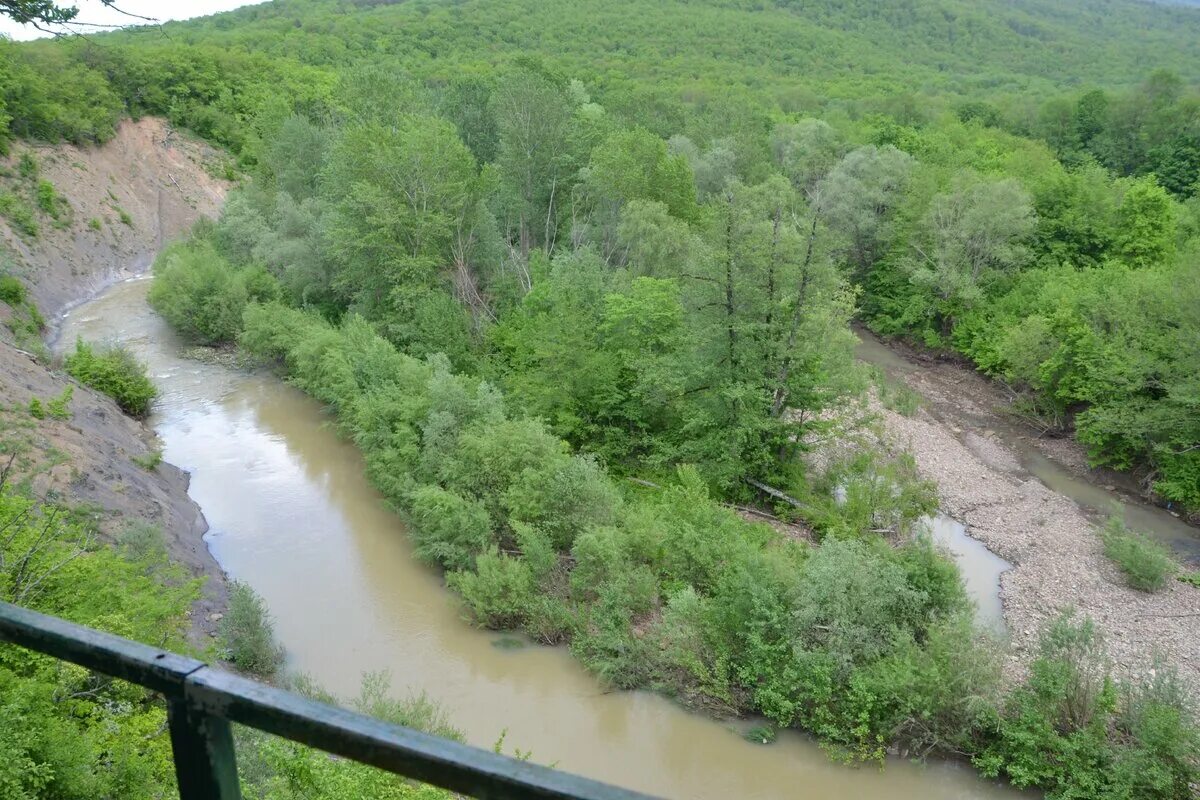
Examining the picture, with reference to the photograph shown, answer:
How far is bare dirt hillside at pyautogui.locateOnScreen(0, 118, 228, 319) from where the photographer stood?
114ft

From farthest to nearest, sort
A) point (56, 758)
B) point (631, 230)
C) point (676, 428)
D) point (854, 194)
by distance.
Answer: point (854, 194) < point (631, 230) < point (676, 428) < point (56, 758)

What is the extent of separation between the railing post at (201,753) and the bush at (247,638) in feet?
45.7

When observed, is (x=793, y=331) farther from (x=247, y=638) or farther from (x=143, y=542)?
(x=143, y=542)

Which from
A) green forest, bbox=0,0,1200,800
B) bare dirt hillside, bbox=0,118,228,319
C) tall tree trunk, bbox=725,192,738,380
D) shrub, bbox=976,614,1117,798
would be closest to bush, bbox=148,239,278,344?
green forest, bbox=0,0,1200,800

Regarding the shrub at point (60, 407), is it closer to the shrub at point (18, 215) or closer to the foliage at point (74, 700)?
the foliage at point (74, 700)

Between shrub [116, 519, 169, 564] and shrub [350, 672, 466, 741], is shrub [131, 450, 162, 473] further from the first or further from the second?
shrub [350, 672, 466, 741]

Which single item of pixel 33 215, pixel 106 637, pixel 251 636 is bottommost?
pixel 251 636

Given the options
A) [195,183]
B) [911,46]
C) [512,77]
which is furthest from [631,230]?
[911,46]

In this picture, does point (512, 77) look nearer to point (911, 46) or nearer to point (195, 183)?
point (195, 183)

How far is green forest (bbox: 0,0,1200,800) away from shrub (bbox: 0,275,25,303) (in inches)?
173

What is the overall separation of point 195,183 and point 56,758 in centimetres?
5143

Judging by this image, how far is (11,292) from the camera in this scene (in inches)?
1161

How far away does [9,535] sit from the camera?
28.6 feet

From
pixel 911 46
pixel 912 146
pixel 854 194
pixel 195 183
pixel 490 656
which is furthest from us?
pixel 911 46
